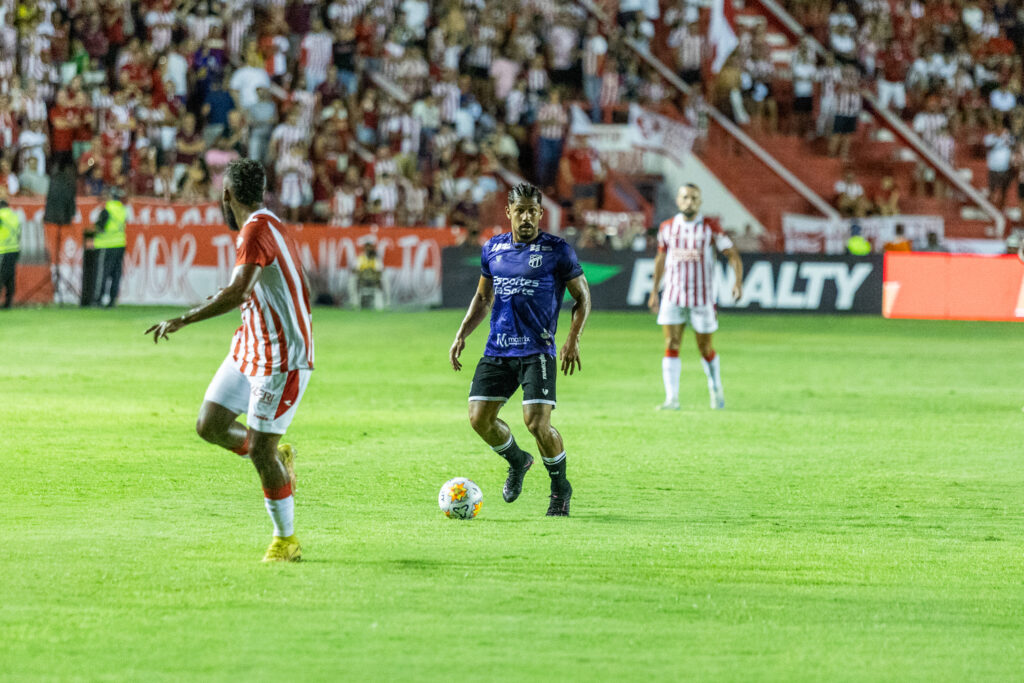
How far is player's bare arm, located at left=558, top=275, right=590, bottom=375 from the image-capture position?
348 inches

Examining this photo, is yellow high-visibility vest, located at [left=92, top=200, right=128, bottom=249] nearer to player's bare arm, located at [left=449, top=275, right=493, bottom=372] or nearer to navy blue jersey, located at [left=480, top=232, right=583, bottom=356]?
player's bare arm, located at [left=449, top=275, right=493, bottom=372]

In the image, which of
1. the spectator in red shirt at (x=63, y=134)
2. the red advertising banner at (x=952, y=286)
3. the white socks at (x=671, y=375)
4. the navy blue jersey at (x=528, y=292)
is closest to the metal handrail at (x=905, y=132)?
the red advertising banner at (x=952, y=286)

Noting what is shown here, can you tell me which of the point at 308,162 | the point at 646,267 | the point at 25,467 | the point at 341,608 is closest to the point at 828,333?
the point at 646,267

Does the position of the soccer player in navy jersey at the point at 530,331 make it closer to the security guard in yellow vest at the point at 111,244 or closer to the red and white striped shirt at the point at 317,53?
the security guard in yellow vest at the point at 111,244

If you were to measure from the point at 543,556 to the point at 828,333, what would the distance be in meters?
17.1

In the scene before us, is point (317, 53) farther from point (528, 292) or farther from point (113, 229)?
point (528, 292)

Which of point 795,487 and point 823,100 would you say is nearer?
point 795,487

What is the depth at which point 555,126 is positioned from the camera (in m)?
29.7

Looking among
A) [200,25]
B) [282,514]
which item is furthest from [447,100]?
[282,514]

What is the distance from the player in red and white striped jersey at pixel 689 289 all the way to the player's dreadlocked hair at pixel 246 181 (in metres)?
8.01

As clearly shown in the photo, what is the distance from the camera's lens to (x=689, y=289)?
14.9 m

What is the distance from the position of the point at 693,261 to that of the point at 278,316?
8.22m

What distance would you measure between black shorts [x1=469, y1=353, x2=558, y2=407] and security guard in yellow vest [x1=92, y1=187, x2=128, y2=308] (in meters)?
19.3

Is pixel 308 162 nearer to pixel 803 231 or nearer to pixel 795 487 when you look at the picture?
pixel 803 231
